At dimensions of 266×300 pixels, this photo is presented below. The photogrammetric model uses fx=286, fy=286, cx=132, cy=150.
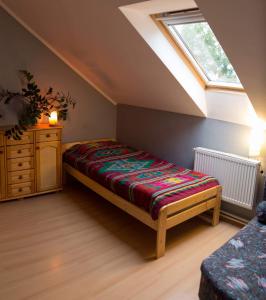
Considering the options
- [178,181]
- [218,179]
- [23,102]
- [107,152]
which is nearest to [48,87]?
[23,102]

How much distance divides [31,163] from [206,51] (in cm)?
225

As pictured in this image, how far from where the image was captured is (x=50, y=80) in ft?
11.7

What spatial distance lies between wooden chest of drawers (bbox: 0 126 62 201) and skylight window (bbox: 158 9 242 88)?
175cm

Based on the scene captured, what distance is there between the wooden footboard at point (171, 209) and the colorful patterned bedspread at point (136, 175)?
47mm

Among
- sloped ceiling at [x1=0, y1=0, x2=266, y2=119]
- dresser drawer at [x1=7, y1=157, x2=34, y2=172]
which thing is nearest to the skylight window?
sloped ceiling at [x1=0, y1=0, x2=266, y2=119]

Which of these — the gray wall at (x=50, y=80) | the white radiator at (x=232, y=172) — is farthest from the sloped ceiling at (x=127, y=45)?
the white radiator at (x=232, y=172)

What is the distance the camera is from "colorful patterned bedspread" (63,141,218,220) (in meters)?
2.44

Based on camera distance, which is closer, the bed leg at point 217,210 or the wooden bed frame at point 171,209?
the wooden bed frame at point 171,209

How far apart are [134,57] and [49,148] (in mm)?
1490

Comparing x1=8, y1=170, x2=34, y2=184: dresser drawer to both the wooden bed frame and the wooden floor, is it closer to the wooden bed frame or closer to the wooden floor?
the wooden floor

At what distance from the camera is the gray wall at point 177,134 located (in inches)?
115

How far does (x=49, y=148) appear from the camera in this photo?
3420 mm

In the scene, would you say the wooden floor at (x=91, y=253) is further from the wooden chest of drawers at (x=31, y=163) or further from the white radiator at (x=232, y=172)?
the white radiator at (x=232, y=172)

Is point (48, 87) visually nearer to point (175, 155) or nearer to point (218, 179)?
point (175, 155)
